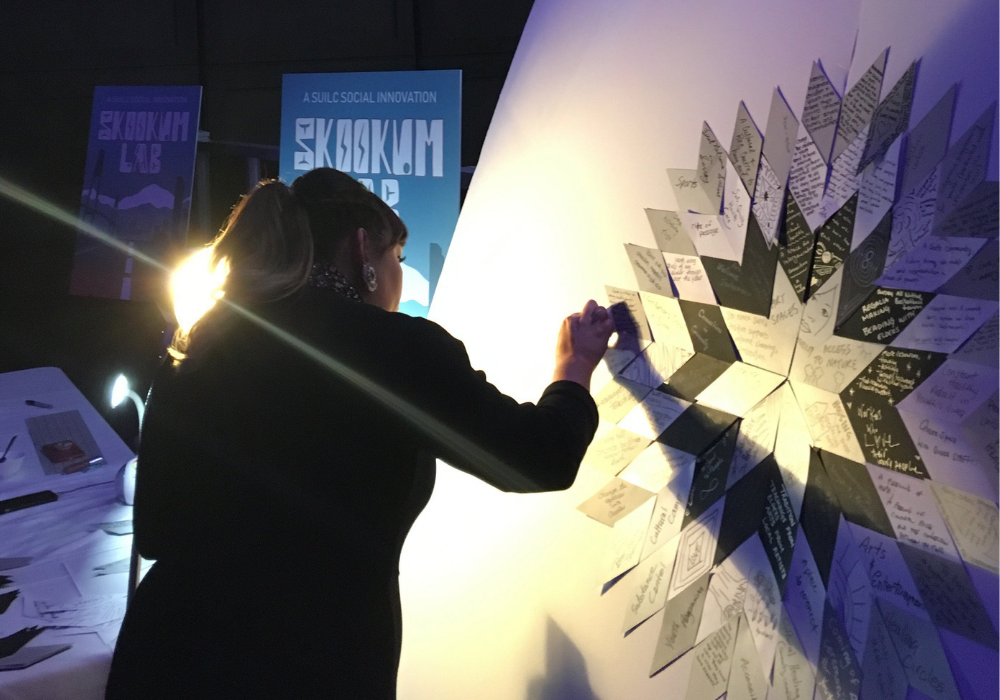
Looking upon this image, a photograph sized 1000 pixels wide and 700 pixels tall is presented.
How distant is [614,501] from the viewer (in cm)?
97

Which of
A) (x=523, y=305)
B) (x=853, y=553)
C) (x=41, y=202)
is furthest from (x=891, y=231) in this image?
(x=41, y=202)

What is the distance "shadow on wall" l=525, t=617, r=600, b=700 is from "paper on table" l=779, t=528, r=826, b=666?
357 millimetres

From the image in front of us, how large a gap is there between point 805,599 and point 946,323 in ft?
0.96

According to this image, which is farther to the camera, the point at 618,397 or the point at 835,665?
the point at 618,397

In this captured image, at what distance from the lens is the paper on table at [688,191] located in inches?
33.1

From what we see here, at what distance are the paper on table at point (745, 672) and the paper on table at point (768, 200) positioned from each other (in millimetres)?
401

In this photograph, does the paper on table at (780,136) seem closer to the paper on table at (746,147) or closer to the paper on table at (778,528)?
the paper on table at (746,147)

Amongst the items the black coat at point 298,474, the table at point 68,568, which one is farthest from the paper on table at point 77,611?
the black coat at point 298,474

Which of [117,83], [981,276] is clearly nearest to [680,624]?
[981,276]

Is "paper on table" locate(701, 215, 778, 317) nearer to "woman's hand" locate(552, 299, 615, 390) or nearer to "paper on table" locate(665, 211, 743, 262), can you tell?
"paper on table" locate(665, 211, 743, 262)

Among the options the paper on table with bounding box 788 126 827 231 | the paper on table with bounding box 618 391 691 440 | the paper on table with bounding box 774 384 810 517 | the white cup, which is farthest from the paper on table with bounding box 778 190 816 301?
the white cup

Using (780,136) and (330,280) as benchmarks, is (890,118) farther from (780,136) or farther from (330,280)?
(330,280)

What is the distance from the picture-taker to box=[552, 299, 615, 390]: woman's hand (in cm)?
95

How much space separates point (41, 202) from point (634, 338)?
3.18 metres
